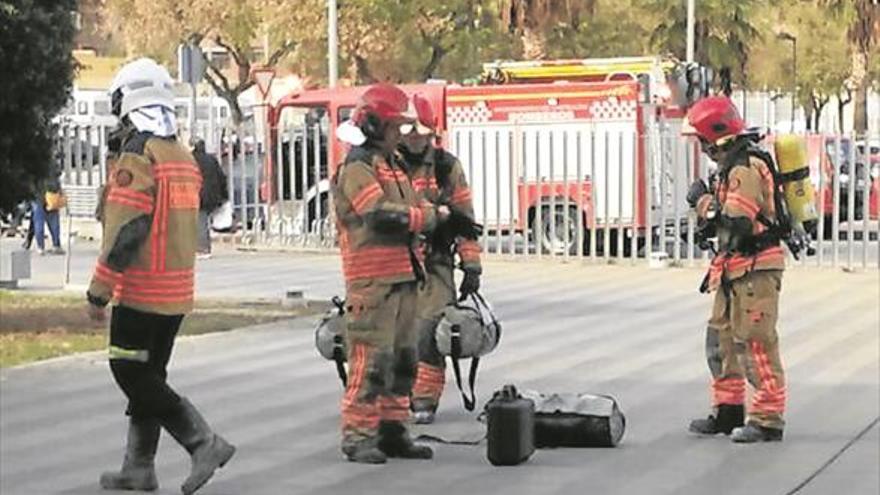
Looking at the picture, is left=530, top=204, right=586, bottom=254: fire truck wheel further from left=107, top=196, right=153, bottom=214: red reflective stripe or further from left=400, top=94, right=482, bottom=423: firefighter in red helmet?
left=107, top=196, right=153, bottom=214: red reflective stripe

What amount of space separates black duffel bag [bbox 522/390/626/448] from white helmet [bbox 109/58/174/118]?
287 cm

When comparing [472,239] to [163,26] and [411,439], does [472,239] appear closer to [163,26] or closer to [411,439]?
[411,439]

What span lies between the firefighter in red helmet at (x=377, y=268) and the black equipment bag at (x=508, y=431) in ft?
1.45

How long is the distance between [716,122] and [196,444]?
3.83m

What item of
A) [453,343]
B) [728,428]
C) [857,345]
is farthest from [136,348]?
[857,345]

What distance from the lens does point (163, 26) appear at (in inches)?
1949

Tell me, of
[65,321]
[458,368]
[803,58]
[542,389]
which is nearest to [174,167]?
[458,368]

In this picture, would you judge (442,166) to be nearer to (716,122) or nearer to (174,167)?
(716,122)

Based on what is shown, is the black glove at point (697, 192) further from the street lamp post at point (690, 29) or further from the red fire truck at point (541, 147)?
the street lamp post at point (690, 29)

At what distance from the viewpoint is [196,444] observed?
9.06m

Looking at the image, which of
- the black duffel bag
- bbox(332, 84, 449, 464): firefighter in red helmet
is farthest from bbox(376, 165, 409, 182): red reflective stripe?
the black duffel bag

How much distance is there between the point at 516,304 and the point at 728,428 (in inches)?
341

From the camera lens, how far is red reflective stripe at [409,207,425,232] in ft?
32.9

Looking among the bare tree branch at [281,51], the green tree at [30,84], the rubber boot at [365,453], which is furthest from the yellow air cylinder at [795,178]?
the bare tree branch at [281,51]
